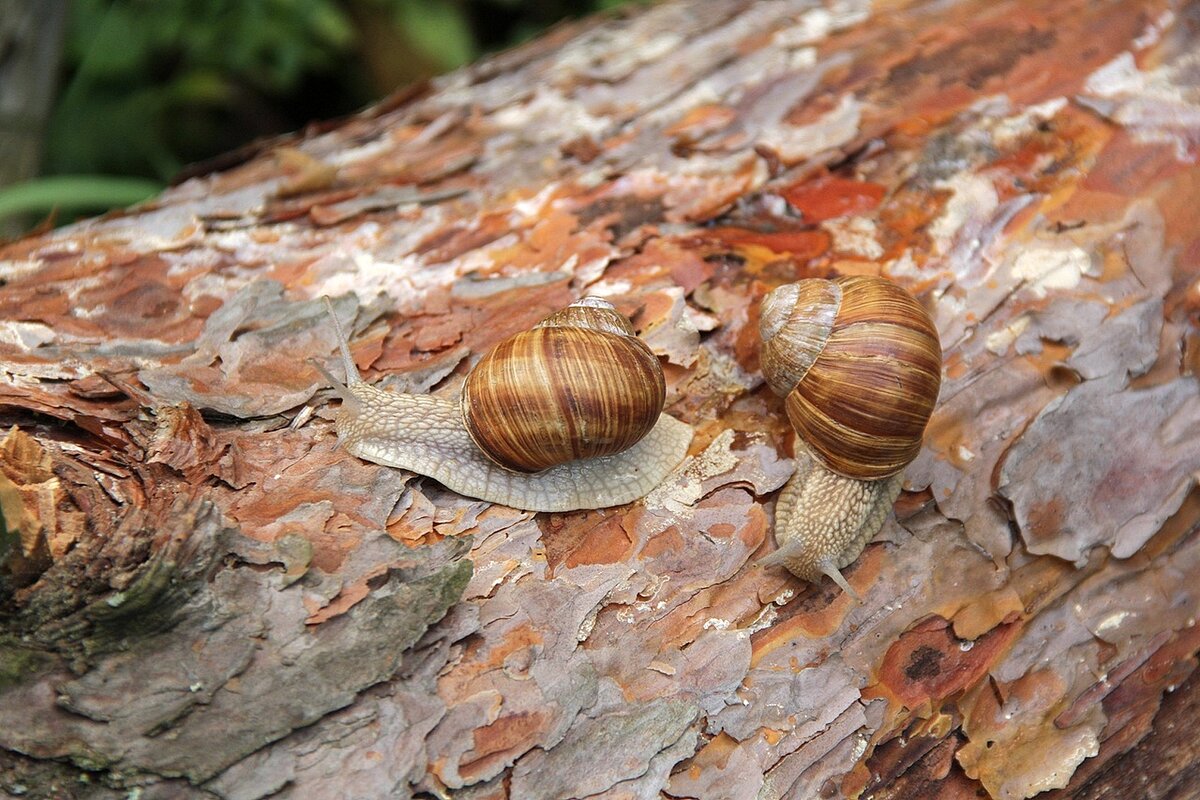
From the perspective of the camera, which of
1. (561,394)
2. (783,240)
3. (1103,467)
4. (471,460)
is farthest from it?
(783,240)

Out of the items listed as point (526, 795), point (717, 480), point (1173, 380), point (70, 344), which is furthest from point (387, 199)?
point (1173, 380)

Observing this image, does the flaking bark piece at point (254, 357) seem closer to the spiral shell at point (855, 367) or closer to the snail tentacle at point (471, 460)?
the snail tentacle at point (471, 460)

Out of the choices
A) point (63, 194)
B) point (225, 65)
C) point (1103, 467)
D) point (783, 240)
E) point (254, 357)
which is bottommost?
point (1103, 467)

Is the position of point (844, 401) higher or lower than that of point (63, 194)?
lower

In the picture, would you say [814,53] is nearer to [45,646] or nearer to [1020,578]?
[1020,578]

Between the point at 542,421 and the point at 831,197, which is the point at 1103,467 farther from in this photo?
the point at 542,421

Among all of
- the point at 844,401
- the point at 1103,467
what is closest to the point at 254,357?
the point at 844,401

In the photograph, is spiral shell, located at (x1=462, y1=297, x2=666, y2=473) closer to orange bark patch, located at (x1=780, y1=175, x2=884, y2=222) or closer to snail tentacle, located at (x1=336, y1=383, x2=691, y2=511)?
snail tentacle, located at (x1=336, y1=383, x2=691, y2=511)

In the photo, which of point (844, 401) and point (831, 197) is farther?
point (831, 197)
